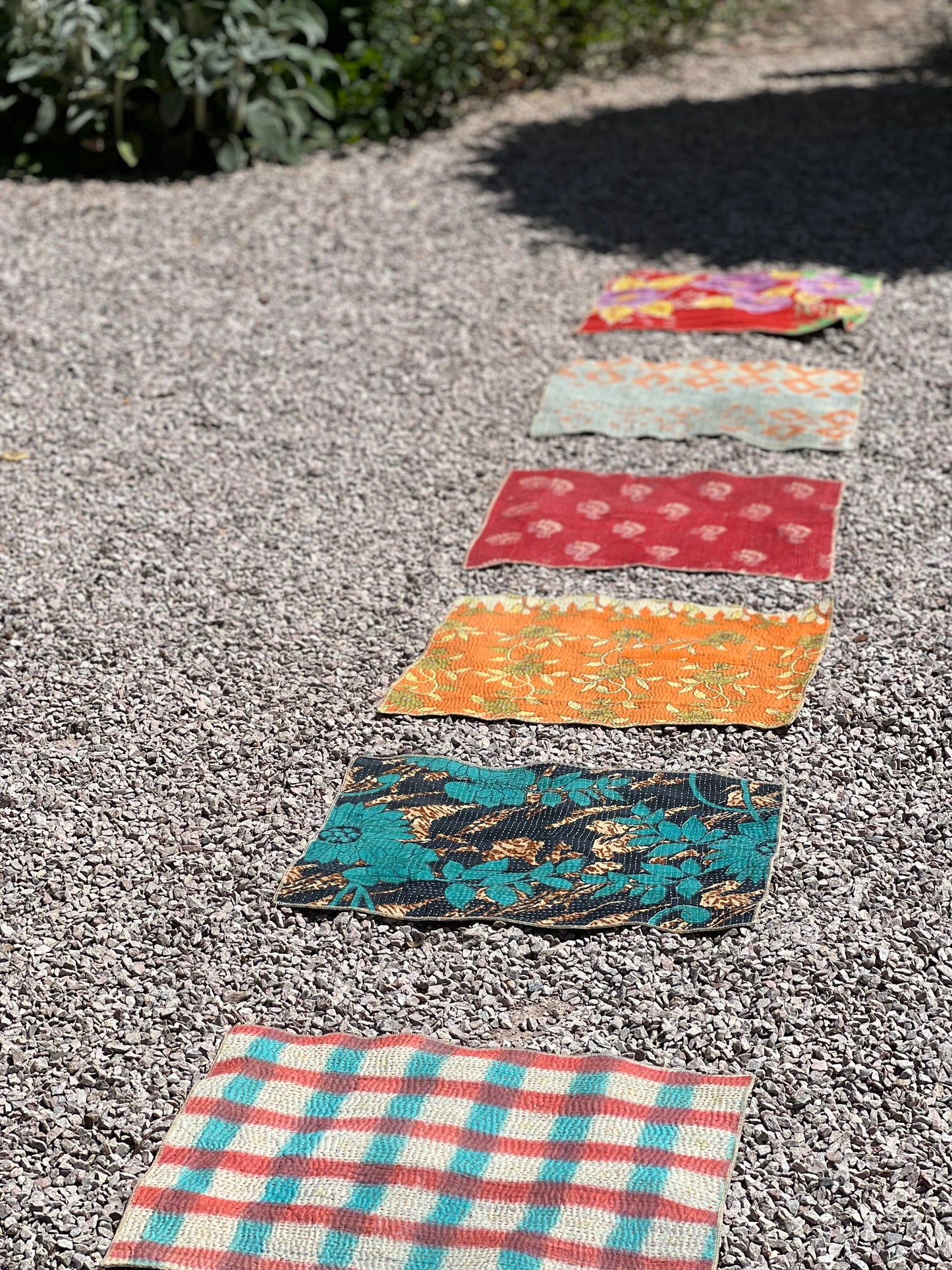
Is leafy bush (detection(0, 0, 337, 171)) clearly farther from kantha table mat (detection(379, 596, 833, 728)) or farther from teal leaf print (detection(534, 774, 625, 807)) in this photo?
A: teal leaf print (detection(534, 774, 625, 807))

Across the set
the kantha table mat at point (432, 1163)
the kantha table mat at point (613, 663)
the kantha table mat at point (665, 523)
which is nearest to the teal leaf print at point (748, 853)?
the kantha table mat at point (613, 663)

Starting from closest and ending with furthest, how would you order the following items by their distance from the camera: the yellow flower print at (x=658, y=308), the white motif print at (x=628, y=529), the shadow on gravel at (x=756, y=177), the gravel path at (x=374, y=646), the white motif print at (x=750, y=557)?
the gravel path at (x=374, y=646) < the white motif print at (x=750, y=557) < the white motif print at (x=628, y=529) < the yellow flower print at (x=658, y=308) < the shadow on gravel at (x=756, y=177)

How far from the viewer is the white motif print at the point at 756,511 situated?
3598mm

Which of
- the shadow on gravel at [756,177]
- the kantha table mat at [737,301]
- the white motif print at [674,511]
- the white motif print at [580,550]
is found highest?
the shadow on gravel at [756,177]

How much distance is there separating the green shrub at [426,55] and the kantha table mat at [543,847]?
4978mm

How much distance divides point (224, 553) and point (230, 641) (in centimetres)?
43

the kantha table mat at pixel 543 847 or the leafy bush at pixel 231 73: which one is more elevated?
the leafy bush at pixel 231 73

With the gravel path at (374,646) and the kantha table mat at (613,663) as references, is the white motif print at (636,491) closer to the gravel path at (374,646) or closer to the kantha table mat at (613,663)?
the gravel path at (374,646)

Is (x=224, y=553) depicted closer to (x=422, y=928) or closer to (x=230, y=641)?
(x=230, y=641)

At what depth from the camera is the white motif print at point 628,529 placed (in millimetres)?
→ 3541

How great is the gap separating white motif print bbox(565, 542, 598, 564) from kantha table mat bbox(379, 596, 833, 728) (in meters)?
0.19

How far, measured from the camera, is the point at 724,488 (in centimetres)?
375

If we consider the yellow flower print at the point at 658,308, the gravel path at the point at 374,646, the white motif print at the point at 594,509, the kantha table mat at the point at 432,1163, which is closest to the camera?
the kantha table mat at the point at 432,1163

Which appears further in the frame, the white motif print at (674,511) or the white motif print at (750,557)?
the white motif print at (674,511)
